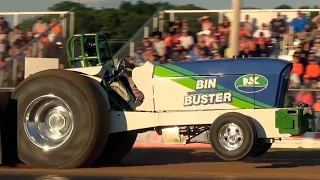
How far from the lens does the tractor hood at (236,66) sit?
1128cm

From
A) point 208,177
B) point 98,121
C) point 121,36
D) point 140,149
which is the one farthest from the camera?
point 121,36

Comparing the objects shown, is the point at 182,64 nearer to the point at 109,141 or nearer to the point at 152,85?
the point at 152,85

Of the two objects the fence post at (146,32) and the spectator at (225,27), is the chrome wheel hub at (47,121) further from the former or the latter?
the fence post at (146,32)

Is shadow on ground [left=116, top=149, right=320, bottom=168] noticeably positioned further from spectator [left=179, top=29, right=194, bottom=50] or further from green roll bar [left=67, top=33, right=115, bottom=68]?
spectator [left=179, top=29, right=194, bottom=50]

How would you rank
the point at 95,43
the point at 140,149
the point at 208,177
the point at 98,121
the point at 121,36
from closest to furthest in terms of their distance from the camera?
the point at 208,177 → the point at 98,121 → the point at 95,43 → the point at 140,149 → the point at 121,36

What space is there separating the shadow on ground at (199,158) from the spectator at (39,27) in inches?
261

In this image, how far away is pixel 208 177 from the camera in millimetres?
10422

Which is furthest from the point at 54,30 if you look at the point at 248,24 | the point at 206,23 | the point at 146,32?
the point at 248,24

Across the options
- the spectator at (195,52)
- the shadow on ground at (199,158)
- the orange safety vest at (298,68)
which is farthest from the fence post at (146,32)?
the shadow on ground at (199,158)

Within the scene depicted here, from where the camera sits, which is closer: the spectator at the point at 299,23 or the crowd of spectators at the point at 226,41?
the crowd of spectators at the point at 226,41

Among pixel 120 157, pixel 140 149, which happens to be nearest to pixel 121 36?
pixel 140 149

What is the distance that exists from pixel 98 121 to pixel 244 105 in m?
2.09

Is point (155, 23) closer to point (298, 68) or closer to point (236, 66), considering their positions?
point (298, 68)

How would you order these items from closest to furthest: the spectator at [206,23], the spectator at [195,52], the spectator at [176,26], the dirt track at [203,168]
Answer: the dirt track at [203,168] → the spectator at [195,52] → the spectator at [176,26] → the spectator at [206,23]
